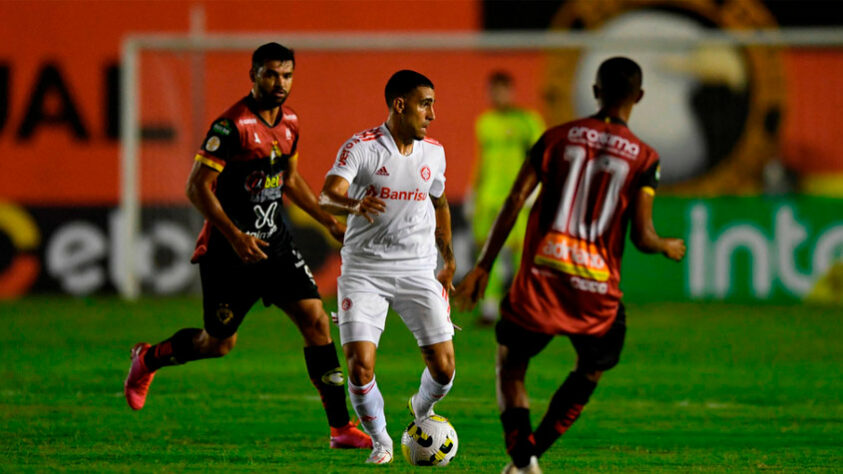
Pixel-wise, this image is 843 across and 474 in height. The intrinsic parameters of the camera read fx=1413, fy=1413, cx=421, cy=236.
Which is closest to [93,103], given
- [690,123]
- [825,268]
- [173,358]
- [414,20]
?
[414,20]

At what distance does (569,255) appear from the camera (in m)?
5.41

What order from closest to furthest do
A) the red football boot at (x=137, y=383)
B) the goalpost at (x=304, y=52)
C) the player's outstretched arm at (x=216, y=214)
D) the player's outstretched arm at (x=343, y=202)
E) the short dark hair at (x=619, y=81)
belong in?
the short dark hair at (x=619, y=81)
the player's outstretched arm at (x=343, y=202)
the player's outstretched arm at (x=216, y=214)
the red football boot at (x=137, y=383)
the goalpost at (x=304, y=52)

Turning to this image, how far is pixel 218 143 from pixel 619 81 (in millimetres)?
2138

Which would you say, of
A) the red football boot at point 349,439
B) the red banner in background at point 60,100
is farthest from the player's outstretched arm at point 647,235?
the red banner in background at point 60,100

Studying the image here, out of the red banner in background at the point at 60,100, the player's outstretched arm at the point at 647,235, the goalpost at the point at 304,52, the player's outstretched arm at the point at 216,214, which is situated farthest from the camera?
the red banner in background at the point at 60,100

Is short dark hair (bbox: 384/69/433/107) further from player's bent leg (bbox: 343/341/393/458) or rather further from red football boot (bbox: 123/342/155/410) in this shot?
red football boot (bbox: 123/342/155/410)

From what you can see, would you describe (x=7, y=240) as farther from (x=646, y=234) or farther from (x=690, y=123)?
(x=646, y=234)

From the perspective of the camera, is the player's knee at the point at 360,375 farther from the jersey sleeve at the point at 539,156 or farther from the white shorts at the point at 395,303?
the jersey sleeve at the point at 539,156

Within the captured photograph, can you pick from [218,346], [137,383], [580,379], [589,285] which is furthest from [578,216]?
[137,383]

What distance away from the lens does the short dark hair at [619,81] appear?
17.7 feet

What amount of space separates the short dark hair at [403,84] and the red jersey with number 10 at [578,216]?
102cm

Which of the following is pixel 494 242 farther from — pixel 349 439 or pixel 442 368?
pixel 349 439

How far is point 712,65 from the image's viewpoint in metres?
16.5

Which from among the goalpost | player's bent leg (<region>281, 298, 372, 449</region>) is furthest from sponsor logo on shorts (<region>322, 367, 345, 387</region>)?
the goalpost
